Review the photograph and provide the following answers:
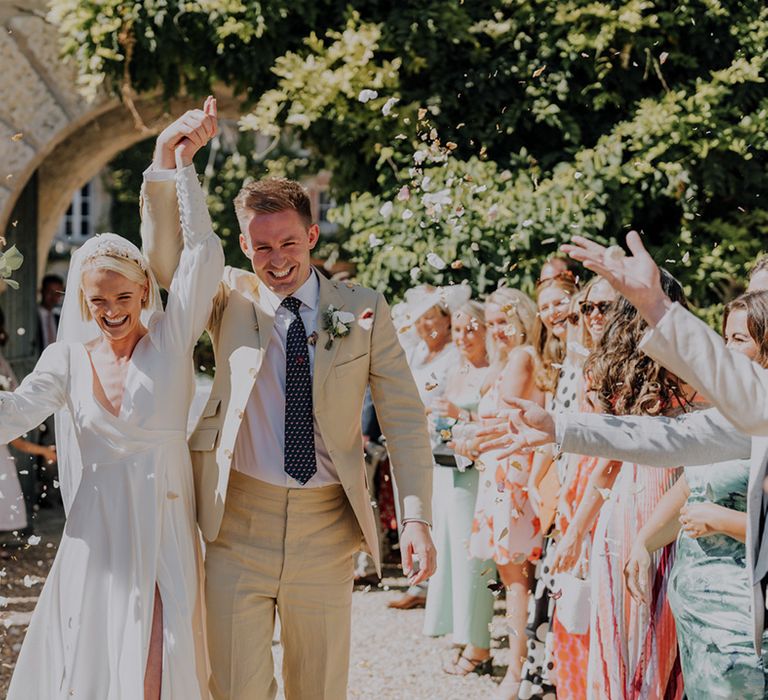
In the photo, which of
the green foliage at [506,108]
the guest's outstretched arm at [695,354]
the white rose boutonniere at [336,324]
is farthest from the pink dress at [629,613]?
the green foliage at [506,108]

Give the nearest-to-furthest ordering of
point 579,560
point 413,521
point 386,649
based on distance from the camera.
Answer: point 413,521 → point 579,560 → point 386,649

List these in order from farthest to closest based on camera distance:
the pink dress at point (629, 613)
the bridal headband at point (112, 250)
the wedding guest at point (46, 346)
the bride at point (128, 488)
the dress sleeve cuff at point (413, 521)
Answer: the wedding guest at point (46, 346) → the pink dress at point (629, 613) → the dress sleeve cuff at point (413, 521) → the bridal headband at point (112, 250) → the bride at point (128, 488)

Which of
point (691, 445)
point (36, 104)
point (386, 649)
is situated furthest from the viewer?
point (36, 104)

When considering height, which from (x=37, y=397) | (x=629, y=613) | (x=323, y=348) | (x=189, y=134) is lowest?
(x=629, y=613)

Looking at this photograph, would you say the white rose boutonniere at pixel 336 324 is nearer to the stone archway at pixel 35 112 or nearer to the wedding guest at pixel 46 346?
the stone archway at pixel 35 112

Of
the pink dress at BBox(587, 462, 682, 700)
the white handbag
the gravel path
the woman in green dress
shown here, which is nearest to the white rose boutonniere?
the woman in green dress

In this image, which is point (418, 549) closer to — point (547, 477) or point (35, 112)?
point (547, 477)

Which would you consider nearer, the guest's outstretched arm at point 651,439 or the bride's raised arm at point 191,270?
the guest's outstretched arm at point 651,439

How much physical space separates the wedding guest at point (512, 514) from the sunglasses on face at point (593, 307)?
935 millimetres

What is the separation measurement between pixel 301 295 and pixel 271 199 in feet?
1.05

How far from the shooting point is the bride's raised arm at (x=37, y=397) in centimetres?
334

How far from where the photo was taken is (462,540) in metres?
6.25

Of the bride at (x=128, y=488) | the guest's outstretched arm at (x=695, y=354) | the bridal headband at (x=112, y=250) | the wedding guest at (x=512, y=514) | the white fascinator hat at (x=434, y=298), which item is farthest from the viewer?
the white fascinator hat at (x=434, y=298)

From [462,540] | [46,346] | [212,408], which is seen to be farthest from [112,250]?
[46,346]
